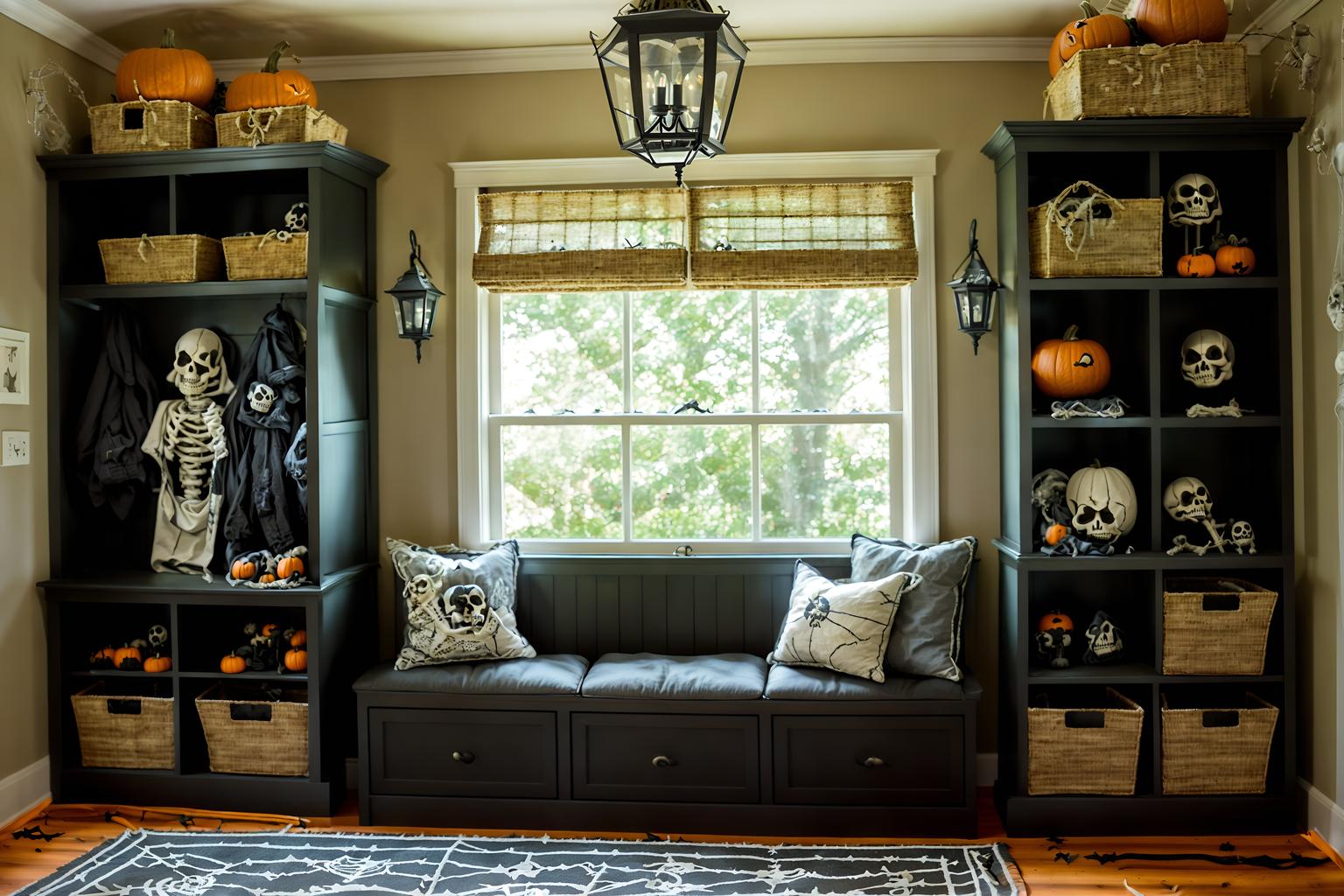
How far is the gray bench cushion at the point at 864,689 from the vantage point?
3072 millimetres

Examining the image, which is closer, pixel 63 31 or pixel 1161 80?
pixel 1161 80

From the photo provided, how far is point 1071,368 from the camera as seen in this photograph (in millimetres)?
3174

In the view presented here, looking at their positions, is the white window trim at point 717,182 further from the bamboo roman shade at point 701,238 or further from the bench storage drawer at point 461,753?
the bench storage drawer at point 461,753

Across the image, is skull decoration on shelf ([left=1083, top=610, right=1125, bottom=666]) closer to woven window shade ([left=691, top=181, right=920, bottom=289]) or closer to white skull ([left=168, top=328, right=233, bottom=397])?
woven window shade ([left=691, top=181, right=920, bottom=289])

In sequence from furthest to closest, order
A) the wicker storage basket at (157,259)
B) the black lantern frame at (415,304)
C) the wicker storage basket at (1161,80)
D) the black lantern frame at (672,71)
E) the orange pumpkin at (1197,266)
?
the black lantern frame at (415,304) → the wicker storage basket at (157,259) → the orange pumpkin at (1197,266) → the wicker storage basket at (1161,80) → the black lantern frame at (672,71)

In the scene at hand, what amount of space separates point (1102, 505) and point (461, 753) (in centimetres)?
229

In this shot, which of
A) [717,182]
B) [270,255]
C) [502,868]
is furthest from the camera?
[717,182]

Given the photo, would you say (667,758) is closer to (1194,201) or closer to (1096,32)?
(1194,201)

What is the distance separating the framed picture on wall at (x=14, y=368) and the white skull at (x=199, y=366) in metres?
0.45

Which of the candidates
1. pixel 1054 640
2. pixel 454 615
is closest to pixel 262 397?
pixel 454 615

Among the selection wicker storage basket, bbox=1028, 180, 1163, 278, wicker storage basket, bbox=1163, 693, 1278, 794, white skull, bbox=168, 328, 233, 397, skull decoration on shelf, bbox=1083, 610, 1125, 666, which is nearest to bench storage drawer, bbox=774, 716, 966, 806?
skull decoration on shelf, bbox=1083, 610, 1125, 666

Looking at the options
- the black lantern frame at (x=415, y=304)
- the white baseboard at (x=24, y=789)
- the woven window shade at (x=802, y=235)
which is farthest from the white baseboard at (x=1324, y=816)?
the white baseboard at (x=24, y=789)

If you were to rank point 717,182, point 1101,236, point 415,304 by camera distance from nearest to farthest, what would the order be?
point 1101,236 < point 415,304 < point 717,182

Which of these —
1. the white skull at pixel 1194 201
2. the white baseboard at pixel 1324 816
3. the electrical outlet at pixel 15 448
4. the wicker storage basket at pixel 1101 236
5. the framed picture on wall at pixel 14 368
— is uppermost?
the white skull at pixel 1194 201
